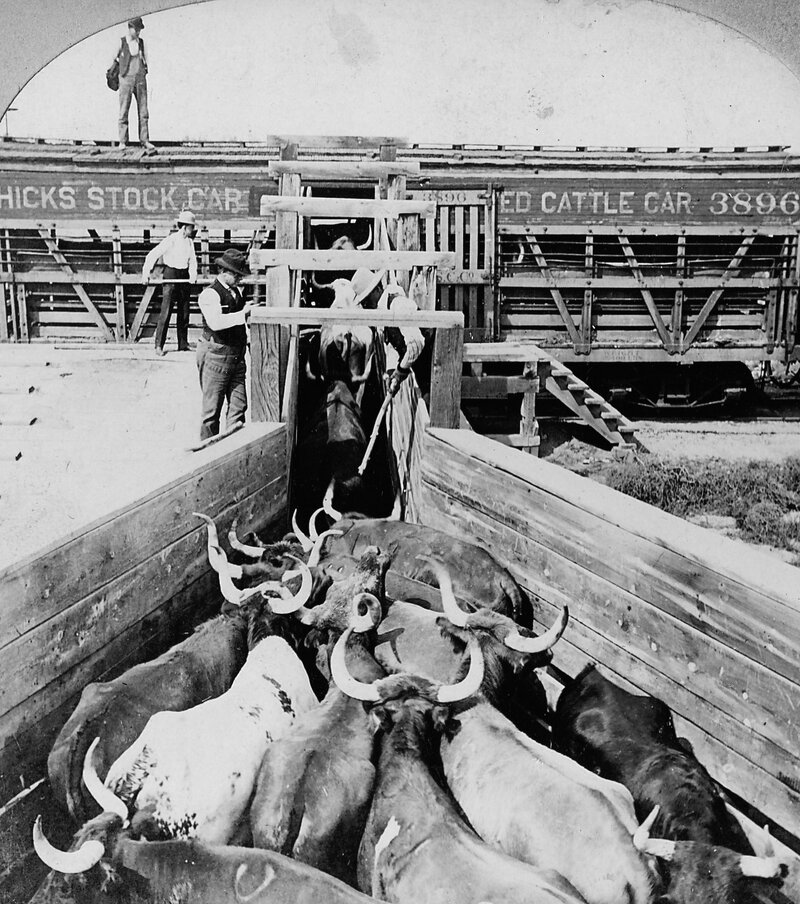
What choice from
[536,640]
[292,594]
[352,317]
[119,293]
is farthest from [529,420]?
[119,293]

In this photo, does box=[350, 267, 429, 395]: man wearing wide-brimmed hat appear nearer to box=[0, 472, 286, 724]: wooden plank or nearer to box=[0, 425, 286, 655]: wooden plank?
box=[0, 425, 286, 655]: wooden plank

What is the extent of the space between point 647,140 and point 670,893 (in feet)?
54.5

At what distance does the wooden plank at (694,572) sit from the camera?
7.90 ft

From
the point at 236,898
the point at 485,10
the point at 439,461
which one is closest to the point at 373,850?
the point at 236,898

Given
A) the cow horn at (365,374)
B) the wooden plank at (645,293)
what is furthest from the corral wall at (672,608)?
the wooden plank at (645,293)

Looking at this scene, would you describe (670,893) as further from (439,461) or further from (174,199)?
(174,199)

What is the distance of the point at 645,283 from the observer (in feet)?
45.3

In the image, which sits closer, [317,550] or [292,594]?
[292,594]

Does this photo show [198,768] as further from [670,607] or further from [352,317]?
[352,317]

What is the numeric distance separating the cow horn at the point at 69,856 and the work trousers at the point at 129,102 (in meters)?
9.54

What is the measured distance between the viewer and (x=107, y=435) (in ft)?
25.7

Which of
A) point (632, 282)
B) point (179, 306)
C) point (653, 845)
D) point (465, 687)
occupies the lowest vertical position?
point (653, 845)

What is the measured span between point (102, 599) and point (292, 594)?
1.10 metres

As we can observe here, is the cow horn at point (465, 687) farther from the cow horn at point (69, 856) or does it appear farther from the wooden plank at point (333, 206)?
the wooden plank at point (333, 206)
